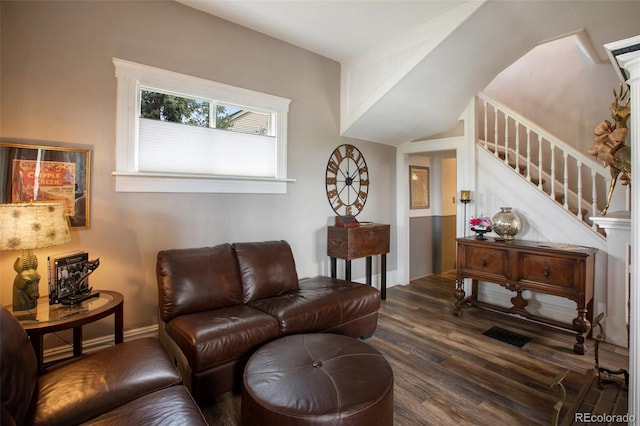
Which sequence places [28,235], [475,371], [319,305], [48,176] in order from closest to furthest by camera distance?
[28,235], [48,176], [475,371], [319,305]

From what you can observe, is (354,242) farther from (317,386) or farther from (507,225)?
(317,386)

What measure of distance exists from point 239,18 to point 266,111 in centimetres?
87

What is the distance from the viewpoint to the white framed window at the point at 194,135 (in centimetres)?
240

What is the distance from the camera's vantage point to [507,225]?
3191 mm

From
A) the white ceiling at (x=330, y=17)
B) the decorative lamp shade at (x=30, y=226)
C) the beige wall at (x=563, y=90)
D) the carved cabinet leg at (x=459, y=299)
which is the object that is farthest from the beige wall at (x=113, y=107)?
the beige wall at (x=563, y=90)

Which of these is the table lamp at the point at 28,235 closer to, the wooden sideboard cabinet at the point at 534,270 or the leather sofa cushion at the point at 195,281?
the leather sofa cushion at the point at 195,281

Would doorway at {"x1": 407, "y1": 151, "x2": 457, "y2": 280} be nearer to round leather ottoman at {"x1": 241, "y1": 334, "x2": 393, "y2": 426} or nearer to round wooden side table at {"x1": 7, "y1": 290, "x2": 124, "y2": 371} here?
round leather ottoman at {"x1": 241, "y1": 334, "x2": 393, "y2": 426}

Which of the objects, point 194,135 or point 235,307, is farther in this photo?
point 194,135

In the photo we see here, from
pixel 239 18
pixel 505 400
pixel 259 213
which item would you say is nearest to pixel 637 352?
pixel 505 400

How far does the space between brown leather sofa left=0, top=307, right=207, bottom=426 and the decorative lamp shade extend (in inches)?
21.8

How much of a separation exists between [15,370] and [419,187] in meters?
4.79

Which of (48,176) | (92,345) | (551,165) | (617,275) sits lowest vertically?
(92,345)

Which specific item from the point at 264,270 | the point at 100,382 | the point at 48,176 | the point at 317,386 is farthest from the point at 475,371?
the point at 48,176

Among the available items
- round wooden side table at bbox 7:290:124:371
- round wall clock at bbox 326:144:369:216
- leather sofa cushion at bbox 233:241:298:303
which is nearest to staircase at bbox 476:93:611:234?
round wall clock at bbox 326:144:369:216
